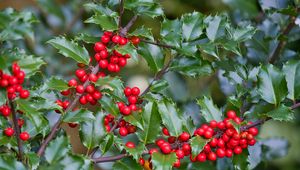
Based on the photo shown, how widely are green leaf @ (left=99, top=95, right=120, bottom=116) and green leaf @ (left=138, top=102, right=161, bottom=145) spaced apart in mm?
61

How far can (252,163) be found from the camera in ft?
4.86

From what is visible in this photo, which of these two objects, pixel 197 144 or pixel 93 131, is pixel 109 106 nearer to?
pixel 93 131

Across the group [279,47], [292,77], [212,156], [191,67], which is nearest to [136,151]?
[212,156]

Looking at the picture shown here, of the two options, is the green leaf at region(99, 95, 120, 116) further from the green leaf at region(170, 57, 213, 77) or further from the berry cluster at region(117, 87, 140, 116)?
the green leaf at region(170, 57, 213, 77)

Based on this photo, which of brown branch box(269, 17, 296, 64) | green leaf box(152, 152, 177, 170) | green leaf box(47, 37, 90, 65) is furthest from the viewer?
brown branch box(269, 17, 296, 64)

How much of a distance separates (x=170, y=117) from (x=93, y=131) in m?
0.17

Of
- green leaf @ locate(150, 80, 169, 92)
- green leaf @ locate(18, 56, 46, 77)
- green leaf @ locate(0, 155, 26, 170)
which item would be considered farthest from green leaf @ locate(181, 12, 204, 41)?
green leaf @ locate(0, 155, 26, 170)

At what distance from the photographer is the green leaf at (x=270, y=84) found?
3.87ft

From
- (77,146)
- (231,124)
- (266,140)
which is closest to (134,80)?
(77,146)

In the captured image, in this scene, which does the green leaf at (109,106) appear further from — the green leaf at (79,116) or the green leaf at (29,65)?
the green leaf at (29,65)

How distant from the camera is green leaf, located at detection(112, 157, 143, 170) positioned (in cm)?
111

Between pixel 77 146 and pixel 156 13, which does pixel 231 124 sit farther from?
pixel 77 146

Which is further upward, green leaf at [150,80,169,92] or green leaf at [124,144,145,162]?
green leaf at [150,80,169,92]

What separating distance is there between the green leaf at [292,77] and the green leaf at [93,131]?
440 millimetres
